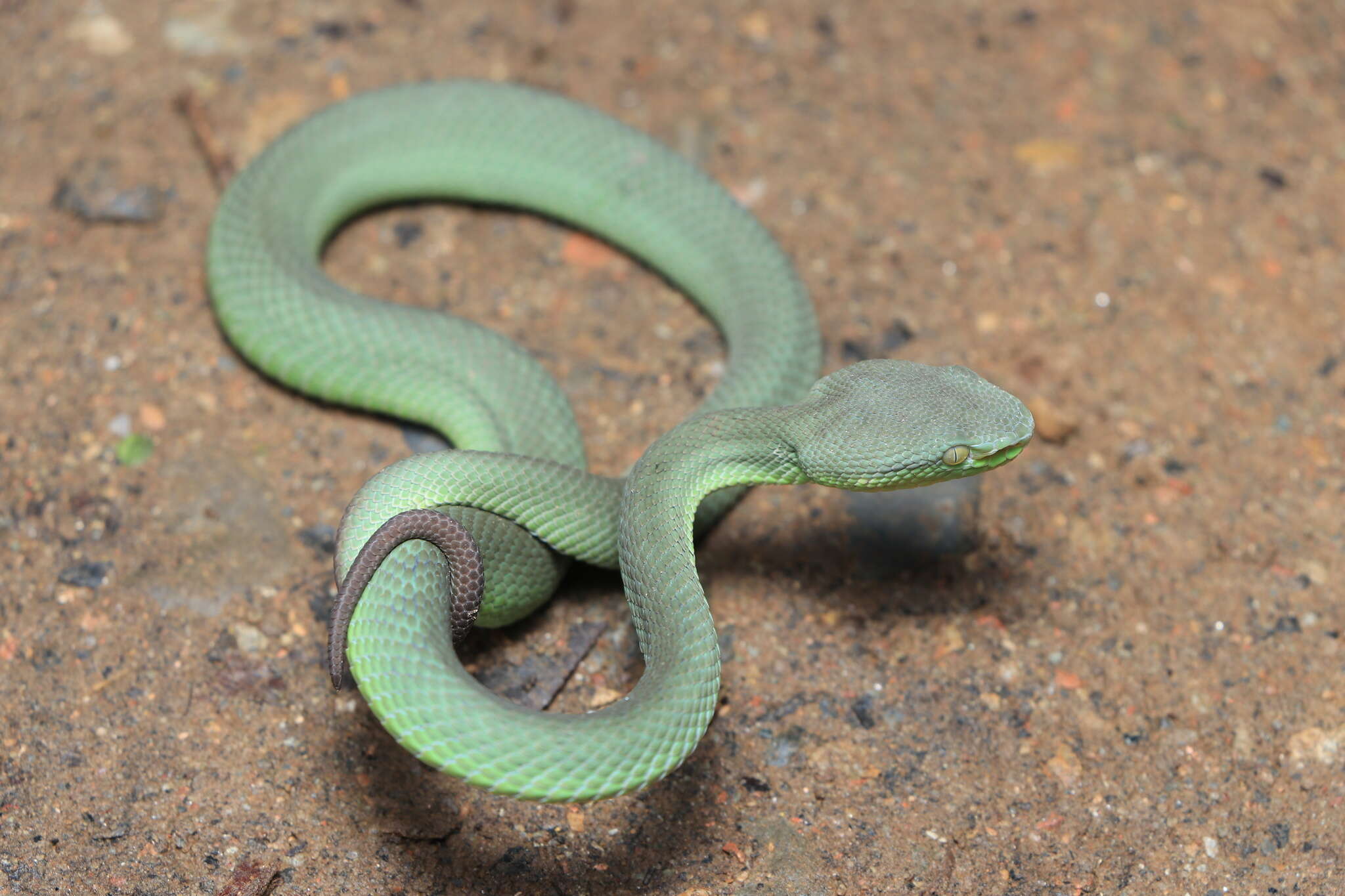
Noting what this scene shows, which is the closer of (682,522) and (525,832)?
(525,832)

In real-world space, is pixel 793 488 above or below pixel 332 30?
below

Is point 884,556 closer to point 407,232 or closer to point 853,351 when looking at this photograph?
point 853,351

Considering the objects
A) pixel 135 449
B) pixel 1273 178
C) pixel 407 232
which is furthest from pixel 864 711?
pixel 1273 178

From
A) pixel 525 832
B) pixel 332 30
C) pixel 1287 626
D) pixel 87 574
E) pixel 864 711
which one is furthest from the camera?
pixel 332 30

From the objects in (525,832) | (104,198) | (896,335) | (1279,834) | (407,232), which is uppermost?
(896,335)

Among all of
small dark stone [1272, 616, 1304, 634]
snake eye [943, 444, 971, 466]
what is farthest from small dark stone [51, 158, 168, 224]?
small dark stone [1272, 616, 1304, 634]

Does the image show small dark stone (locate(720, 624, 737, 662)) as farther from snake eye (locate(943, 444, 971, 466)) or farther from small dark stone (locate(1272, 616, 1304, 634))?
small dark stone (locate(1272, 616, 1304, 634))

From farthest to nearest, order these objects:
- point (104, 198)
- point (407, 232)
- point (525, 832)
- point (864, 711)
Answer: point (407, 232)
point (104, 198)
point (864, 711)
point (525, 832)
